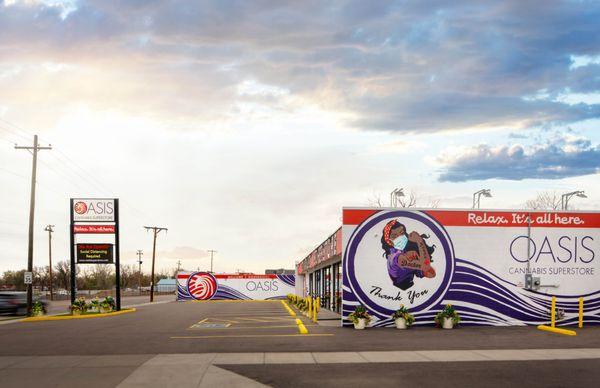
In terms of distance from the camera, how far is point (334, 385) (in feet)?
38.4

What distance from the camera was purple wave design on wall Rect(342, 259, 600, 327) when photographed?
25109 millimetres

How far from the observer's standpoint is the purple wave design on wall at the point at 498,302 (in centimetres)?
2511

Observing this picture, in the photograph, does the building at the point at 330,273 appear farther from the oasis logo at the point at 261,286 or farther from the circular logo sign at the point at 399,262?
the oasis logo at the point at 261,286

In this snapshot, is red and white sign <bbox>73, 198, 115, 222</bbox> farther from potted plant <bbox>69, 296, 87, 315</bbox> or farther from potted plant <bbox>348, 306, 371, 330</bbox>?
potted plant <bbox>348, 306, 371, 330</bbox>

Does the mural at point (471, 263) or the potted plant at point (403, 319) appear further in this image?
the mural at point (471, 263)

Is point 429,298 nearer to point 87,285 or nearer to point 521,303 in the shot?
point 521,303

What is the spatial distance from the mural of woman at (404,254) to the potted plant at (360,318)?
1.94 metres

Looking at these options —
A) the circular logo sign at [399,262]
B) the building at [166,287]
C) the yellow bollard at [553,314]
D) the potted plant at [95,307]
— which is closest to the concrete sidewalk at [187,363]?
the yellow bollard at [553,314]

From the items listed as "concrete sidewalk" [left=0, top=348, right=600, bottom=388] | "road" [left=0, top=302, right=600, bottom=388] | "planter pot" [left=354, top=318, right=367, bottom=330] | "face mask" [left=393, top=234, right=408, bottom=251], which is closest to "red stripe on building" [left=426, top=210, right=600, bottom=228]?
"face mask" [left=393, top=234, right=408, bottom=251]

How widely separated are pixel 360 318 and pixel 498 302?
629 centimetres

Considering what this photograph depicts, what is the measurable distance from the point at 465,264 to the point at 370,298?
439 cm

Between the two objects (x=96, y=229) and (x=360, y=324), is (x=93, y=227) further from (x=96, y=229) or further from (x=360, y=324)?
(x=360, y=324)

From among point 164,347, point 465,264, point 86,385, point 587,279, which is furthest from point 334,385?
point 587,279

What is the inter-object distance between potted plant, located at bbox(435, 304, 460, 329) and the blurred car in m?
27.0
